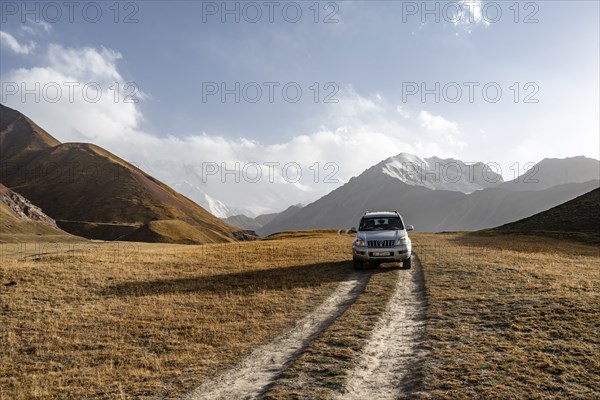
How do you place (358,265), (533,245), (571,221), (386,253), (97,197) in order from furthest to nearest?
(97,197) < (571,221) < (533,245) < (358,265) < (386,253)

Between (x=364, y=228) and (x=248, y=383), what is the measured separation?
1436 centimetres

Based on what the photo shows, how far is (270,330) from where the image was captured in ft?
37.5

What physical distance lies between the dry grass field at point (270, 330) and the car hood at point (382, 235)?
Result: 1.70 metres

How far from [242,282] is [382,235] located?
277 inches

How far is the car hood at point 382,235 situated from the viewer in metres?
19.6

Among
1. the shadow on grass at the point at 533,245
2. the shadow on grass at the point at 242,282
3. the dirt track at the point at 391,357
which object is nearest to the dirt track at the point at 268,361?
the dirt track at the point at 391,357

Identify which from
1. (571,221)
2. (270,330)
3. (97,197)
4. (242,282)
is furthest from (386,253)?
(97,197)

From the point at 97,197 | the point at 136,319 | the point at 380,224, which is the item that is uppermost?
the point at 97,197

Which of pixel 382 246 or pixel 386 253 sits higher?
pixel 382 246

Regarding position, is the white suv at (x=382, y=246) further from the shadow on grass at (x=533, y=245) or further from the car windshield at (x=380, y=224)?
the shadow on grass at (x=533, y=245)

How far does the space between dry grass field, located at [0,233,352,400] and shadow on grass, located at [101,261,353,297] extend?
0.05 meters

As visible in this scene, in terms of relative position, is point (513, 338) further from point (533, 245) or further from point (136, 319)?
point (533, 245)

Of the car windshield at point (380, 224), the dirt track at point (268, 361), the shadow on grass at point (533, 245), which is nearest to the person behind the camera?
the dirt track at point (268, 361)

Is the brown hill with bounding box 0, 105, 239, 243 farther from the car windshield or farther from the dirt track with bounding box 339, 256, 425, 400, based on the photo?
the dirt track with bounding box 339, 256, 425, 400
